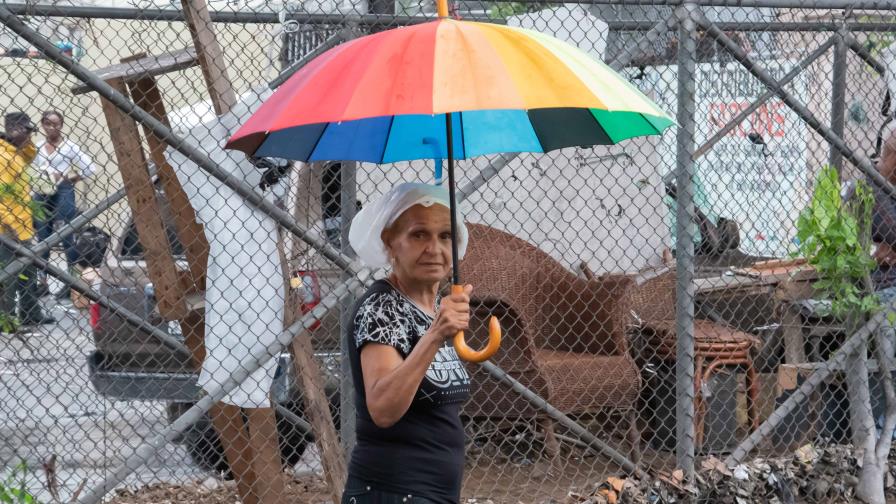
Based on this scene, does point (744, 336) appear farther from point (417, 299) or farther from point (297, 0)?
point (417, 299)

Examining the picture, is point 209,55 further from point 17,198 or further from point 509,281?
point 509,281

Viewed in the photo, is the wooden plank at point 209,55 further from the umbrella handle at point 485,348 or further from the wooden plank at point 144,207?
the umbrella handle at point 485,348

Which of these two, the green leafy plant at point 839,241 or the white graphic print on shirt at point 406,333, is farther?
the green leafy plant at point 839,241

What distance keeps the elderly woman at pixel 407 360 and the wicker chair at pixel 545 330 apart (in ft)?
8.29

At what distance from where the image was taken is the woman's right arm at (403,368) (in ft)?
9.44

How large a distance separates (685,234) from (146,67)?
104 inches

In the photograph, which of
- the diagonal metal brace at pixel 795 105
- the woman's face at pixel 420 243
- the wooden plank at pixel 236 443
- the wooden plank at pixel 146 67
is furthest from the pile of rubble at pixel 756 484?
the wooden plank at pixel 146 67

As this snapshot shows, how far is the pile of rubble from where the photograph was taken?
5.64 metres

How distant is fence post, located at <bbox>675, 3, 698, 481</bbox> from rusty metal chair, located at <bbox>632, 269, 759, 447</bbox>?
574mm

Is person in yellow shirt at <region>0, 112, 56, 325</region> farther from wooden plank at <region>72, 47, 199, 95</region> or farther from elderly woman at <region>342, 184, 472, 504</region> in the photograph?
elderly woman at <region>342, 184, 472, 504</region>

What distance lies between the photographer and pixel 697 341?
6.28m

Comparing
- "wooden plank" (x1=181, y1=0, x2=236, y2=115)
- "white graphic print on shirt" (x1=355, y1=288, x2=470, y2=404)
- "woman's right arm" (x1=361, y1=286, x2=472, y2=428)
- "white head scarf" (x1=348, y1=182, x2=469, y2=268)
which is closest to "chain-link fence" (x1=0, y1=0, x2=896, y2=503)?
"wooden plank" (x1=181, y1=0, x2=236, y2=115)

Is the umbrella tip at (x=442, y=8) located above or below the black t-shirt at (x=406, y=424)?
above

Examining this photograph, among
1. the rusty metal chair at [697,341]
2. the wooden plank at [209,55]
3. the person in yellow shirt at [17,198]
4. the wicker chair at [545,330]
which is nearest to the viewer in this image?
the person in yellow shirt at [17,198]
